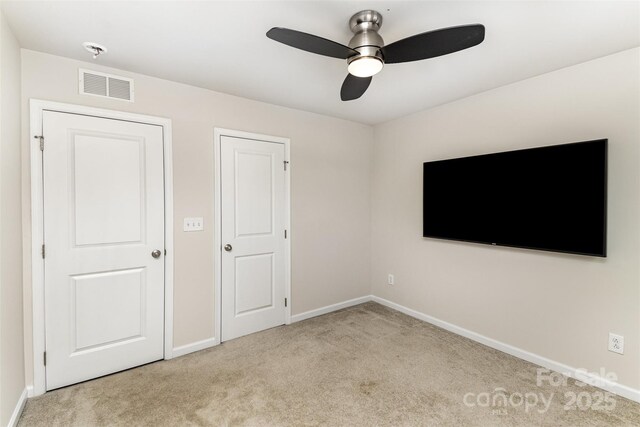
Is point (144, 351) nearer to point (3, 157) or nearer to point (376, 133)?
point (3, 157)

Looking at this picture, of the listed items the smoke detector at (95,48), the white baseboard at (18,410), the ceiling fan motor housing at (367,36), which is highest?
the smoke detector at (95,48)

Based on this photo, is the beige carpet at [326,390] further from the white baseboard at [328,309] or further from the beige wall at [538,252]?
the white baseboard at [328,309]

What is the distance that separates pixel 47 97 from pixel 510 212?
3.71 metres

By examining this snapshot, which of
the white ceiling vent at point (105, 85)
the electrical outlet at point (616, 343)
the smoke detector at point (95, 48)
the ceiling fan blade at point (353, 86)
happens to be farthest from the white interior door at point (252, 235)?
the electrical outlet at point (616, 343)

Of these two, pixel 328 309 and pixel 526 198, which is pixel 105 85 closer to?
pixel 328 309

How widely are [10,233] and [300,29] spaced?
2172 mm

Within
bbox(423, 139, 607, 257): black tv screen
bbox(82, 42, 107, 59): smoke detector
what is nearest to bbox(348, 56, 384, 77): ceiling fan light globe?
bbox(423, 139, 607, 257): black tv screen

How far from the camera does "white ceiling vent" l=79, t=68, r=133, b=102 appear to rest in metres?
2.25

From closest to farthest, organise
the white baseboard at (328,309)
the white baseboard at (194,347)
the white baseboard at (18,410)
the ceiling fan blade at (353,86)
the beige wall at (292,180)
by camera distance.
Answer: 1. the white baseboard at (18,410)
2. the ceiling fan blade at (353,86)
3. the beige wall at (292,180)
4. the white baseboard at (194,347)
5. the white baseboard at (328,309)

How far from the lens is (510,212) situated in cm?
258

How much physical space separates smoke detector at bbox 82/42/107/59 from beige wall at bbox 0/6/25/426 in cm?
37

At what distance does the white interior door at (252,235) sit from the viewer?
295 cm

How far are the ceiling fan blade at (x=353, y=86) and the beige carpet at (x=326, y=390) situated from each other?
7.12 ft

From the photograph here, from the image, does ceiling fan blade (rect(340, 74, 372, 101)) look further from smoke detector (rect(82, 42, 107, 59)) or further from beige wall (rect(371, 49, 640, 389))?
smoke detector (rect(82, 42, 107, 59))
